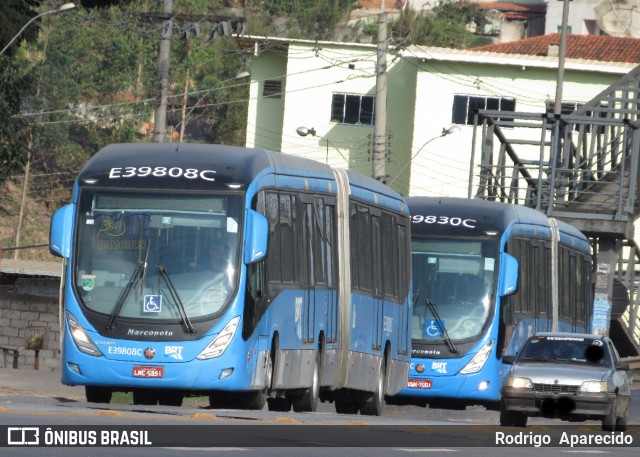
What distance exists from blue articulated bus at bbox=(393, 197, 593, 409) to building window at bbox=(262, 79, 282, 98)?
37.4 m

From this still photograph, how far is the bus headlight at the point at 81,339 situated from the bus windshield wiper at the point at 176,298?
1.01 m

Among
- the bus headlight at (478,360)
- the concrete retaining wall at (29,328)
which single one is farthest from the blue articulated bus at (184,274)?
the concrete retaining wall at (29,328)

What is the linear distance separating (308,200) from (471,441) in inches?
235

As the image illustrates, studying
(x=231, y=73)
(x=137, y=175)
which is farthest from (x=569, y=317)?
(x=231, y=73)

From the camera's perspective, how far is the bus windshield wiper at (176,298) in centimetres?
1900

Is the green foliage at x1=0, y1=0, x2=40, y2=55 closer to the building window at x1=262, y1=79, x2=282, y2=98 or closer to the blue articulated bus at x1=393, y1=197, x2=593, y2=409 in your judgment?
the blue articulated bus at x1=393, y1=197, x2=593, y2=409

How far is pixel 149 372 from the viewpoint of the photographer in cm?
1897

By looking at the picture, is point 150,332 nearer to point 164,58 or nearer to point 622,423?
point 622,423

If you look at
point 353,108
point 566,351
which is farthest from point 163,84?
point 353,108

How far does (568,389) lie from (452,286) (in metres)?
5.87

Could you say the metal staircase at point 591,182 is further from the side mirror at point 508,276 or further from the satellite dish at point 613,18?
the satellite dish at point 613,18

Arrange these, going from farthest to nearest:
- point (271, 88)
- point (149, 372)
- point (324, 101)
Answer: point (271, 88) < point (324, 101) < point (149, 372)

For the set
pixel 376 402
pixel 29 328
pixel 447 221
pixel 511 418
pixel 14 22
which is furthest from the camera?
pixel 29 328

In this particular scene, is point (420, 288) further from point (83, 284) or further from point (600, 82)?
point (600, 82)
